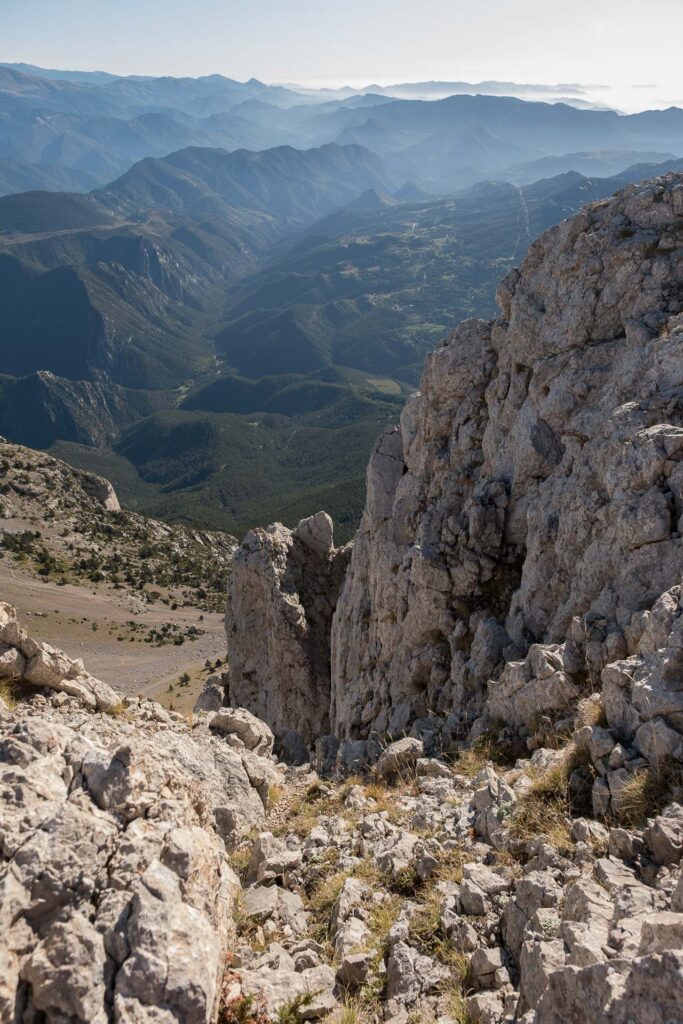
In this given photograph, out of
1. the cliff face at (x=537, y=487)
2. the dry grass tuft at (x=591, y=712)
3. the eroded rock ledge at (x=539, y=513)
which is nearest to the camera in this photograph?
the dry grass tuft at (x=591, y=712)

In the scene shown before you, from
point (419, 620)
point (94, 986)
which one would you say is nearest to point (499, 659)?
point (419, 620)

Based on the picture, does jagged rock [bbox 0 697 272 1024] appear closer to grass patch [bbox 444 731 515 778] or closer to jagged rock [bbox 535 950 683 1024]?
jagged rock [bbox 535 950 683 1024]

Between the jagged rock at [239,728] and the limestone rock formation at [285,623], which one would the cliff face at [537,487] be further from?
the limestone rock formation at [285,623]

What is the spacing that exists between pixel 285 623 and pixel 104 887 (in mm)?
32729

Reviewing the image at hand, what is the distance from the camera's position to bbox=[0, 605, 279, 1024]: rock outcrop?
6.69 meters

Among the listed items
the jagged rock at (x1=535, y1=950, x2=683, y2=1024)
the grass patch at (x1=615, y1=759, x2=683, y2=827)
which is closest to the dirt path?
the grass patch at (x1=615, y1=759, x2=683, y2=827)

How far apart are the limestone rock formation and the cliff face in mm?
5082

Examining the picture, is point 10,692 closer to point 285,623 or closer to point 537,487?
point 537,487

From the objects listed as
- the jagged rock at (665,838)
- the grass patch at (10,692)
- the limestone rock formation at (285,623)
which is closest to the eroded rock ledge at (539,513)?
the jagged rock at (665,838)

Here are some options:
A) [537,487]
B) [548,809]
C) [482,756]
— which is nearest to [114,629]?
[537,487]

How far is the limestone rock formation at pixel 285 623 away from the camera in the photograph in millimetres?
38656

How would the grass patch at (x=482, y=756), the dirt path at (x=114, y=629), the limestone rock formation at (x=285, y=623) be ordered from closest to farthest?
the grass patch at (x=482, y=756)
the limestone rock formation at (x=285, y=623)
the dirt path at (x=114, y=629)

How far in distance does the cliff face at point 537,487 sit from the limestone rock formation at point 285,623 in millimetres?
5082

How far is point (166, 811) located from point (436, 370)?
25.8 metres
